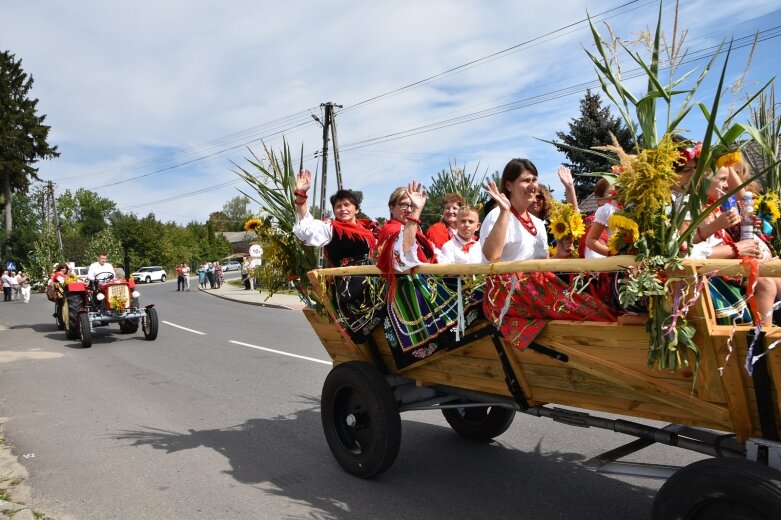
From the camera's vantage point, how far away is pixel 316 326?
14.7ft

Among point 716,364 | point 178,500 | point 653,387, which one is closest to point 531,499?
point 653,387

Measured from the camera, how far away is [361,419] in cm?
399

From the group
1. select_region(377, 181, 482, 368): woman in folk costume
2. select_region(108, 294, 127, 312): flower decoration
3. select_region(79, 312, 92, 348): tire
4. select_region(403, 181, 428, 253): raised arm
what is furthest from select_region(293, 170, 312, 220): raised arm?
select_region(108, 294, 127, 312): flower decoration

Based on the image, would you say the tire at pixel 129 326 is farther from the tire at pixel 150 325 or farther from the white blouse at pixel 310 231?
the white blouse at pixel 310 231

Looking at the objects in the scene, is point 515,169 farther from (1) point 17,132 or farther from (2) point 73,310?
(1) point 17,132

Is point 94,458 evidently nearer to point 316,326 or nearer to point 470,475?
point 316,326

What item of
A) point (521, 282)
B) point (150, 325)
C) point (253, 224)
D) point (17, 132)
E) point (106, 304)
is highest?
point (17, 132)

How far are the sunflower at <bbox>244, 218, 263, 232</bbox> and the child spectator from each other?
4.35 feet

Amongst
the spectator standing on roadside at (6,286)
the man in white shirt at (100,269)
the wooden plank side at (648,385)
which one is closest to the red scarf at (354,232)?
the wooden plank side at (648,385)

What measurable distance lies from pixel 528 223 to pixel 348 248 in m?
1.39

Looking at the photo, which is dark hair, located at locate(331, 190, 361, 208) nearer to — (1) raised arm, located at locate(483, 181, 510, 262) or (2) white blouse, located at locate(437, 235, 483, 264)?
(2) white blouse, located at locate(437, 235, 483, 264)

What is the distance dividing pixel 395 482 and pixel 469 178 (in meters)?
3.02

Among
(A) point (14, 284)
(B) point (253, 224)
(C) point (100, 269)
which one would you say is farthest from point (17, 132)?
(B) point (253, 224)

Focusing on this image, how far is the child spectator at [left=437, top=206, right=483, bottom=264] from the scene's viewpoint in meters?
4.24
